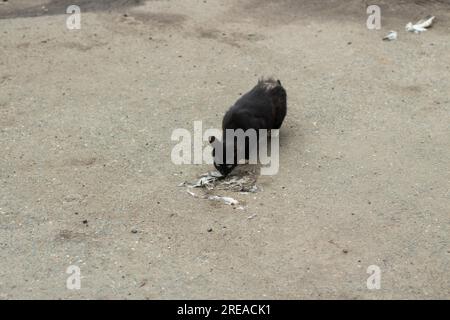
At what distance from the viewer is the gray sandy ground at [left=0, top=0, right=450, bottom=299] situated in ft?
22.6

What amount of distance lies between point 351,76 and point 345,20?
218 centimetres

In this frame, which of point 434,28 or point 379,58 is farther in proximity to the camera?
point 434,28

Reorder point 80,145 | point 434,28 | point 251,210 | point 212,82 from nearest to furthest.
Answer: point 251,210 < point 80,145 < point 212,82 < point 434,28

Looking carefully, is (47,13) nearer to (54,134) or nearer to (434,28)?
(54,134)

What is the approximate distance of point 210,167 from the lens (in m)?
8.57

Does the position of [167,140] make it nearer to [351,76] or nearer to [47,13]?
[351,76]

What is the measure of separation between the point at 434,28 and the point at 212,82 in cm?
437

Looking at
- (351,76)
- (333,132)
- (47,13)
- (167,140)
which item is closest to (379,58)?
(351,76)

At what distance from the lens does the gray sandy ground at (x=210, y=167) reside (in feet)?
22.6

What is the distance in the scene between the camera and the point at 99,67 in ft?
36.3

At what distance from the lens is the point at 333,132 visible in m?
9.33
